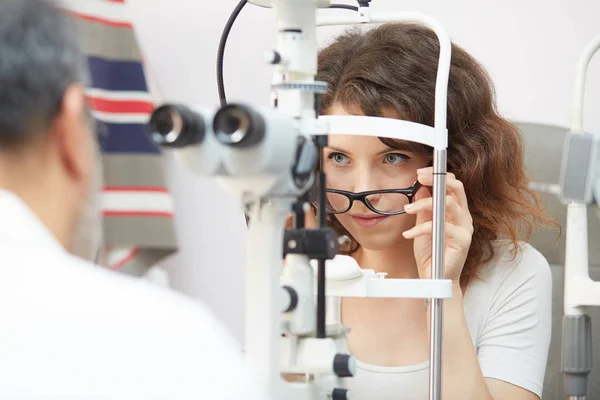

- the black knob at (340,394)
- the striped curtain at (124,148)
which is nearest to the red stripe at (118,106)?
the striped curtain at (124,148)

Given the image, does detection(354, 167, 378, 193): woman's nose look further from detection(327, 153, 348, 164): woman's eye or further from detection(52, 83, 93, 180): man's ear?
detection(52, 83, 93, 180): man's ear

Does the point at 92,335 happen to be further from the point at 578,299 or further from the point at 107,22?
the point at 107,22

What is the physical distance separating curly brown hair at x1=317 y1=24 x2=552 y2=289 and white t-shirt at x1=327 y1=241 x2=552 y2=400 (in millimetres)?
32

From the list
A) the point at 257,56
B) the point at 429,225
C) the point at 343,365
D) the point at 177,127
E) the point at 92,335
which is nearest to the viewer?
the point at 92,335

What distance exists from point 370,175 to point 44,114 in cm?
85

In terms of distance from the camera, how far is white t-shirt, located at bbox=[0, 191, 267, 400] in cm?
60

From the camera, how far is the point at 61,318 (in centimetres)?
61

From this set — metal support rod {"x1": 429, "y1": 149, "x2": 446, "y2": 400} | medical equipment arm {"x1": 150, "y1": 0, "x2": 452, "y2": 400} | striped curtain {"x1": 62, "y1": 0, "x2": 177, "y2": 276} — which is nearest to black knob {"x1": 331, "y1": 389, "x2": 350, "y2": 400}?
medical equipment arm {"x1": 150, "y1": 0, "x2": 452, "y2": 400}

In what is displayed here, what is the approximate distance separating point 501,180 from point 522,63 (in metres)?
0.74

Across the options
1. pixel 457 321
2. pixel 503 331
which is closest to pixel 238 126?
pixel 457 321

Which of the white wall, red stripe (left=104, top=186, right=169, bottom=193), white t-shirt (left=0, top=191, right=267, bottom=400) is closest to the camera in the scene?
white t-shirt (left=0, top=191, right=267, bottom=400)

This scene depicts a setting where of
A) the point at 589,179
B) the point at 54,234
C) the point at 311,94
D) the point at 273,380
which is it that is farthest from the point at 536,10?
the point at 54,234

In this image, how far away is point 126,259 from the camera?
1.85 metres

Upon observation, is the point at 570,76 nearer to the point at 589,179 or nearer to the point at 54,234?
the point at 589,179
